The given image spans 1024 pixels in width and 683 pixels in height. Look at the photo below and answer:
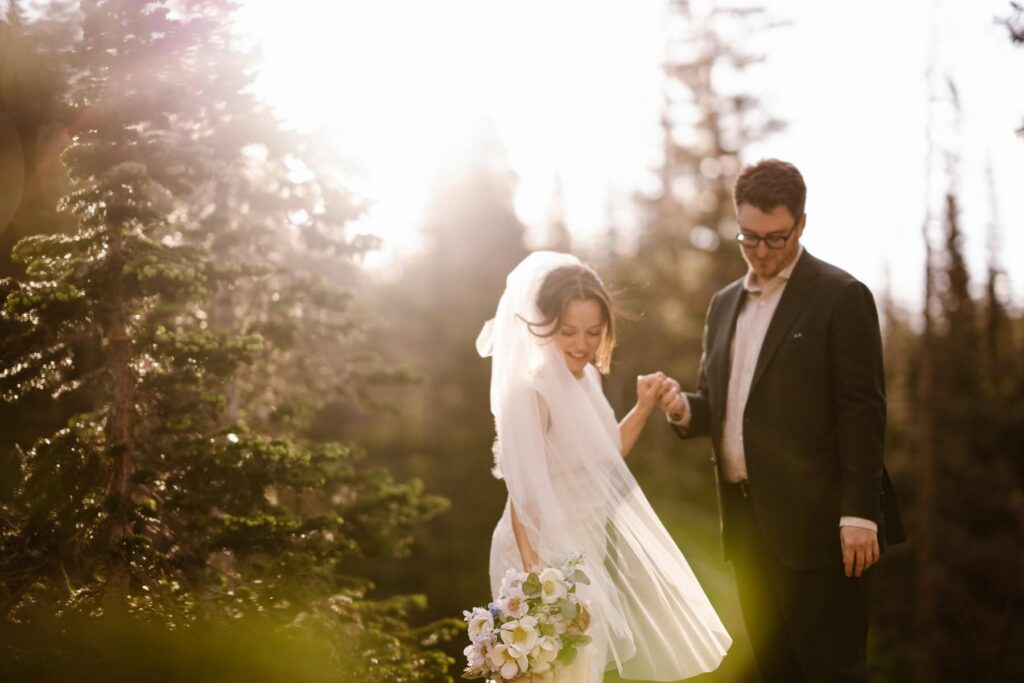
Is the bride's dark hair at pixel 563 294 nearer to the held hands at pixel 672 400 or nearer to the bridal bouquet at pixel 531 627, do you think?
the held hands at pixel 672 400

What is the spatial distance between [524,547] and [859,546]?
1612mm

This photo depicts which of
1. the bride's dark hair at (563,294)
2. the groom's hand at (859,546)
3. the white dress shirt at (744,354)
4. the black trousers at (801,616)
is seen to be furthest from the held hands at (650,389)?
the groom's hand at (859,546)

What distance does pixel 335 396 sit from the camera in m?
8.61

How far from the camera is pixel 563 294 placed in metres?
4.59

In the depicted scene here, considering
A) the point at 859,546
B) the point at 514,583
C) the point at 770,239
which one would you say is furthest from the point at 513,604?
the point at 770,239

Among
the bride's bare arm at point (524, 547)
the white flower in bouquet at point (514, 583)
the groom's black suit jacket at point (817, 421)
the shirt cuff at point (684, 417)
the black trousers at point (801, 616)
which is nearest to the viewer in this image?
the white flower in bouquet at point (514, 583)

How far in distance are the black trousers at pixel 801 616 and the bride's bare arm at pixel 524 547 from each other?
4.37ft

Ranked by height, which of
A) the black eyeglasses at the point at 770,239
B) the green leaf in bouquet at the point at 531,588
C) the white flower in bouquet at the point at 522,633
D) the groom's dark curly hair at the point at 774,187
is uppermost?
the groom's dark curly hair at the point at 774,187

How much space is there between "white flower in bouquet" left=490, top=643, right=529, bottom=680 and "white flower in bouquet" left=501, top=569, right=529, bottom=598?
0.71ft

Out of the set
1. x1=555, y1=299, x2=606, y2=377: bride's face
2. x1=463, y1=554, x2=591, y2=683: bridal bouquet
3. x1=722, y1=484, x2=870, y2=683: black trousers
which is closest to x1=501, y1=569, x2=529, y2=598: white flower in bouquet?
x1=463, y1=554, x2=591, y2=683: bridal bouquet

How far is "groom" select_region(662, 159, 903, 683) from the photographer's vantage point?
14.3 feet

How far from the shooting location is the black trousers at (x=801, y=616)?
4.45 metres

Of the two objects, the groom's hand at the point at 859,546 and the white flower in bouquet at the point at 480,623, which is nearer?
the white flower in bouquet at the point at 480,623

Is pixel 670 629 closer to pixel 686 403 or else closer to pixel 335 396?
pixel 686 403
